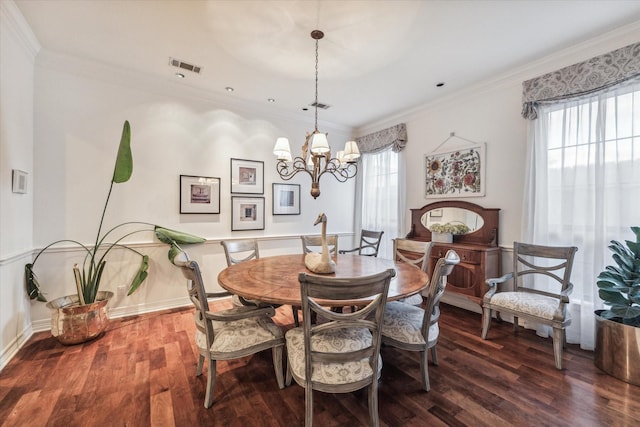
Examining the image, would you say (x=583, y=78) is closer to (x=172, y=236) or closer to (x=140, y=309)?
(x=172, y=236)

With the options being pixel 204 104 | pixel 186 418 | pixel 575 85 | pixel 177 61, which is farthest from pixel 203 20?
pixel 575 85

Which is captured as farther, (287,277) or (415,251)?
(415,251)

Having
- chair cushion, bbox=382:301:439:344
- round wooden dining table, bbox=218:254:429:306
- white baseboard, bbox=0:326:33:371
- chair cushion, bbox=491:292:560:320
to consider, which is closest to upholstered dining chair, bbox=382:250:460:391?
chair cushion, bbox=382:301:439:344

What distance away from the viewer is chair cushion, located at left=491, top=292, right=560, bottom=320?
2.35 meters

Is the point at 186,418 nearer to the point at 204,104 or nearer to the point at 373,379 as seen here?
the point at 373,379

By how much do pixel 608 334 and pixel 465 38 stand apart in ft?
9.03

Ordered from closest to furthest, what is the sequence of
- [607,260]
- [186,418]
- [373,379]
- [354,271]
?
[373,379] → [186,418] → [354,271] → [607,260]

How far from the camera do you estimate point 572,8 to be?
215 centimetres

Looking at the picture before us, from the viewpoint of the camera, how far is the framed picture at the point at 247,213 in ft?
13.1

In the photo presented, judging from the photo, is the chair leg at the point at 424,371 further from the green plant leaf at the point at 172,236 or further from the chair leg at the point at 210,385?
the green plant leaf at the point at 172,236

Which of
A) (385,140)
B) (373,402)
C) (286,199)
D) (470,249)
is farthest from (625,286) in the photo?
(286,199)

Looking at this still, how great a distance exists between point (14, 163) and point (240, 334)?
258 centimetres

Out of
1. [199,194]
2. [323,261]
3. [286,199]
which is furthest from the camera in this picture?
[286,199]

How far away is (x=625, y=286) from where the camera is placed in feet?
6.89
